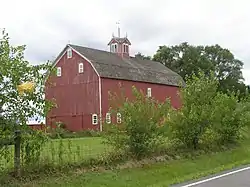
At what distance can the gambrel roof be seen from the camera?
4737 cm

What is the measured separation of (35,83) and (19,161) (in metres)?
2.22

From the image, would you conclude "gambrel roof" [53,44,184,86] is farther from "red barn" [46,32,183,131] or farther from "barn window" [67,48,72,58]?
"barn window" [67,48,72,58]

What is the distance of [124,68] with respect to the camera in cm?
5047

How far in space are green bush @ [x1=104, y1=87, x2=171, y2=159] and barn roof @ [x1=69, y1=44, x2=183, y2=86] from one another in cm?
2975

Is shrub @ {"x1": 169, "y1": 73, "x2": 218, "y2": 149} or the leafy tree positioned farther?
shrub @ {"x1": 169, "y1": 73, "x2": 218, "y2": 149}

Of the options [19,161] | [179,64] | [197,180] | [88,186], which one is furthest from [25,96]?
[179,64]

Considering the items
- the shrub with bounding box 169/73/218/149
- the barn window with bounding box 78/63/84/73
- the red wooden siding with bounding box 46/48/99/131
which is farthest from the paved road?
the barn window with bounding box 78/63/84/73

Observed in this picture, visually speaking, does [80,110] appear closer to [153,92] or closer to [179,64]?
[153,92]

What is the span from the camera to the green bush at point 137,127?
1539 centimetres

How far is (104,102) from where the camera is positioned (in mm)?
45500

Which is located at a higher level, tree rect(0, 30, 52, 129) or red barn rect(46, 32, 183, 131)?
red barn rect(46, 32, 183, 131)

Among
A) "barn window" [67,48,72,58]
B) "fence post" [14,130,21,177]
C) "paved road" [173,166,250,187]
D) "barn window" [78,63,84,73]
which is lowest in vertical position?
"paved road" [173,166,250,187]

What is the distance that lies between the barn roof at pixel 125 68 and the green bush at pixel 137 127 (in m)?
29.7

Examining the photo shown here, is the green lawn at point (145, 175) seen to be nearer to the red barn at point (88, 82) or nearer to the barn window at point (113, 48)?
the red barn at point (88, 82)
